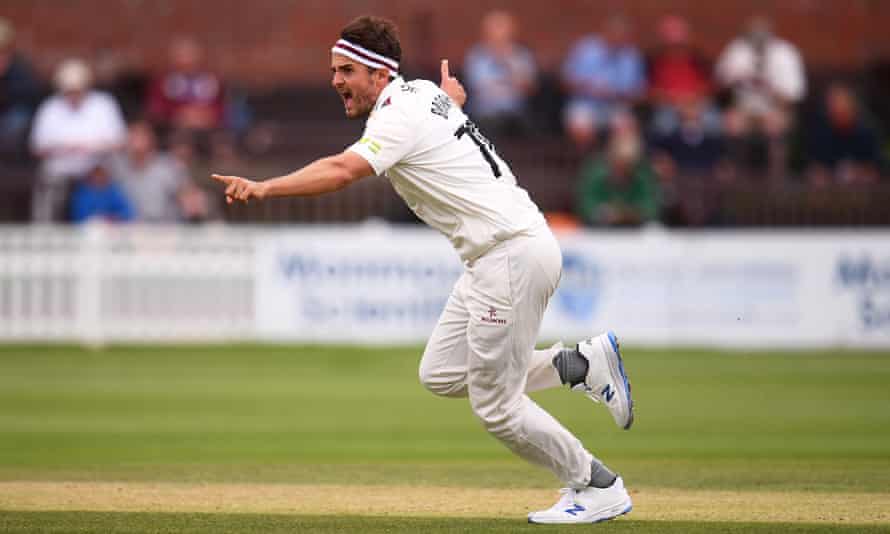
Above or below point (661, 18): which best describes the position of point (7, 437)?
below

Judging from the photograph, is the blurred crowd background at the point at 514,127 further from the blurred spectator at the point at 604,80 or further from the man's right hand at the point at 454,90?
the man's right hand at the point at 454,90

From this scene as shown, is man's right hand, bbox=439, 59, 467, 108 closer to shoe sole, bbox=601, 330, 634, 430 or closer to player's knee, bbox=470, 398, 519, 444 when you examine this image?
shoe sole, bbox=601, 330, 634, 430

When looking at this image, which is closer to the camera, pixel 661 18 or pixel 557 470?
pixel 557 470

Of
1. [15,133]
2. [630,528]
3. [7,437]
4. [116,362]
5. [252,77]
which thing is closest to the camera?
[630,528]

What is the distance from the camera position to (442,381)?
6852 millimetres

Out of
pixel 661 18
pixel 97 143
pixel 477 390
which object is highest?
pixel 661 18

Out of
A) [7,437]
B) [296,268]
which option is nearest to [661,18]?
[296,268]

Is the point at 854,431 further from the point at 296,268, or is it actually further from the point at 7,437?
the point at 296,268

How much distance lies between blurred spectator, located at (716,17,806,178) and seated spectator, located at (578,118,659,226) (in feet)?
4.97

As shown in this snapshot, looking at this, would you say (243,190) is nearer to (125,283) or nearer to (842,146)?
(125,283)

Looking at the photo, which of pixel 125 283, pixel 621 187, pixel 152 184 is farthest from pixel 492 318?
pixel 152 184

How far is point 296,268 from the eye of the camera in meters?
15.9

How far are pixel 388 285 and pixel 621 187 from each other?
2.85 metres

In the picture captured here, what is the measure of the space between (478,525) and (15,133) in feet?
40.5
